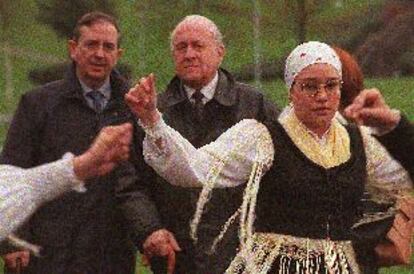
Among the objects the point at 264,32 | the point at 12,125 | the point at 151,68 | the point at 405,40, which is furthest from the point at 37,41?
the point at 12,125

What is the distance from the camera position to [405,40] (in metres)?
36.7

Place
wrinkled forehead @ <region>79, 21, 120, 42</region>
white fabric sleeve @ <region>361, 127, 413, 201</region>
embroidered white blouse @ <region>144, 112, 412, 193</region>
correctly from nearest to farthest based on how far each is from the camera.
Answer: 1. embroidered white blouse @ <region>144, 112, 412, 193</region>
2. white fabric sleeve @ <region>361, 127, 413, 201</region>
3. wrinkled forehead @ <region>79, 21, 120, 42</region>

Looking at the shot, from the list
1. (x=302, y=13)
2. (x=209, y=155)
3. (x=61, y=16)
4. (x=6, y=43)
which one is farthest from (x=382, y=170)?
(x=6, y=43)

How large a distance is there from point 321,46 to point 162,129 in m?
Result: 0.71

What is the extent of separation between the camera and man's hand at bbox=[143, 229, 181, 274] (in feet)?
18.0

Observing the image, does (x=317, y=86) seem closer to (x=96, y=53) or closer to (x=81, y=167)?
(x=81, y=167)

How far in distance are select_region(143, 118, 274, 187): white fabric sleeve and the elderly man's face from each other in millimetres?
1016

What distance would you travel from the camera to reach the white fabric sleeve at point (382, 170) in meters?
4.88

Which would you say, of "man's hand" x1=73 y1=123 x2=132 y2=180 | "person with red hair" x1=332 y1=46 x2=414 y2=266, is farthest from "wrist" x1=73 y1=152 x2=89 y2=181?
"person with red hair" x1=332 y1=46 x2=414 y2=266

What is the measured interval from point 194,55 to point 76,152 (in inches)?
27.5

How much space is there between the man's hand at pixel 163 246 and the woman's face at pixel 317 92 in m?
1.09

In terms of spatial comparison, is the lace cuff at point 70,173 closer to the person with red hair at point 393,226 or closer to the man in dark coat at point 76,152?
the person with red hair at point 393,226

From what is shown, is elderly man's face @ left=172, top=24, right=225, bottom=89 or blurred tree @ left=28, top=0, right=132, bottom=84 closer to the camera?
elderly man's face @ left=172, top=24, right=225, bottom=89

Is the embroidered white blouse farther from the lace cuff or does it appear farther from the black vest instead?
the lace cuff
